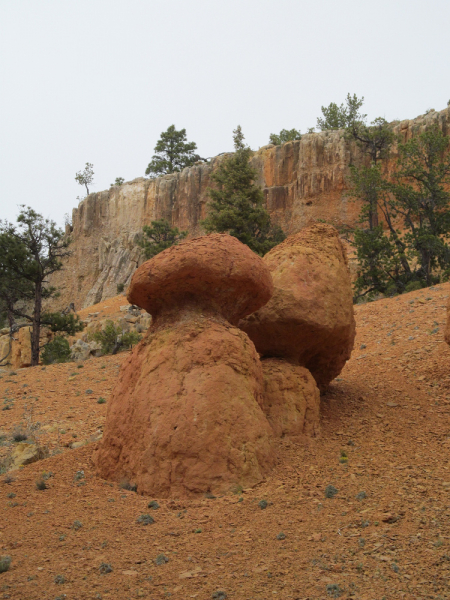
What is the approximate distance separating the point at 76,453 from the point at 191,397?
6.08 feet

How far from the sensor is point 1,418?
8.76 meters

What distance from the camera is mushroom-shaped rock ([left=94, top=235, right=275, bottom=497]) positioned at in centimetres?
444

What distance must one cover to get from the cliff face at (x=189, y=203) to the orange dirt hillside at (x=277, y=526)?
23865 mm

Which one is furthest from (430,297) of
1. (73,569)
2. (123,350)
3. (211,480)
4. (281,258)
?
(73,569)

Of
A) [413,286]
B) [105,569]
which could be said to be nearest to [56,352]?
[413,286]

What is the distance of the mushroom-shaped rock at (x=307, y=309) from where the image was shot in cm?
606

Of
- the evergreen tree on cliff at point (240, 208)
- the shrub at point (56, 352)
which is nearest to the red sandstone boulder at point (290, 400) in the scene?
the shrub at point (56, 352)

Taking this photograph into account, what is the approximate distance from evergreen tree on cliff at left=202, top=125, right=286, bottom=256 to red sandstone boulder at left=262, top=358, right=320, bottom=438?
17464 millimetres

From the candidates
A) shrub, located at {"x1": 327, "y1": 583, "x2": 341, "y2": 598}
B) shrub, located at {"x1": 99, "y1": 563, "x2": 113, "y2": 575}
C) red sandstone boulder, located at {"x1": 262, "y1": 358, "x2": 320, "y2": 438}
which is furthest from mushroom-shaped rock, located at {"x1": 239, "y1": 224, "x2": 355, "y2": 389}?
shrub, located at {"x1": 327, "y1": 583, "x2": 341, "y2": 598}

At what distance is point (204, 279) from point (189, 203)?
3458cm

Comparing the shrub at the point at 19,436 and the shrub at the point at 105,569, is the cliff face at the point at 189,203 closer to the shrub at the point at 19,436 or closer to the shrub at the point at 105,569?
the shrub at the point at 19,436

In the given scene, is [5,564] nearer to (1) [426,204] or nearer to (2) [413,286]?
(2) [413,286]

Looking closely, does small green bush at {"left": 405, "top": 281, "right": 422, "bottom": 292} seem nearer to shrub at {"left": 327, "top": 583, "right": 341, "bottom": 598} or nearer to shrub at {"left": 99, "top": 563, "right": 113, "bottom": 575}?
shrub at {"left": 327, "top": 583, "right": 341, "bottom": 598}

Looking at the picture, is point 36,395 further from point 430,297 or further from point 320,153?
point 320,153
